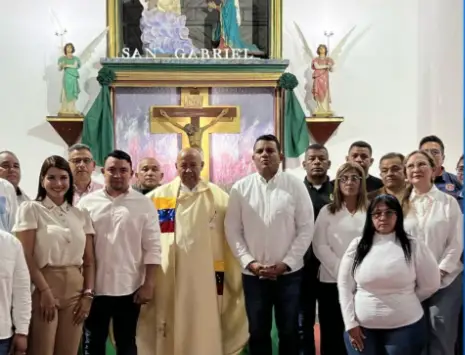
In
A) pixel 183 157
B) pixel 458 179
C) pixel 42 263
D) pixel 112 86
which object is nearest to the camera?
pixel 42 263

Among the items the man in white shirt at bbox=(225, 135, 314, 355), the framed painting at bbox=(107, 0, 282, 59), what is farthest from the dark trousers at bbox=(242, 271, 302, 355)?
the framed painting at bbox=(107, 0, 282, 59)

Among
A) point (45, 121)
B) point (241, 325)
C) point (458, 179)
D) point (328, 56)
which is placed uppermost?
point (328, 56)

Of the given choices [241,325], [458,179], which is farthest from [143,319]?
[458,179]

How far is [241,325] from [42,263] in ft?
3.91

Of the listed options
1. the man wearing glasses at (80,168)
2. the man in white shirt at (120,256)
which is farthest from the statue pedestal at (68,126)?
the man in white shirt at (120,256)

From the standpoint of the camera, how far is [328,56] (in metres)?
6.48

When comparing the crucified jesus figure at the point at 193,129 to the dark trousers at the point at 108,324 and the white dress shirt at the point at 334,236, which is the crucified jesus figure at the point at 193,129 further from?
the dark trousers at the point at 108,324

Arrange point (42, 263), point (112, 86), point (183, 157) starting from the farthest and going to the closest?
point (112, 86), point (183, 157), point (42, 263)

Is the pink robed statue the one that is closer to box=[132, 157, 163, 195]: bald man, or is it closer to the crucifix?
the crucifix

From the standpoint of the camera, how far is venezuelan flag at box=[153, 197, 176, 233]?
138 inches

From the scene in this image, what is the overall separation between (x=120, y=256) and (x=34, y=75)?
3.81 m

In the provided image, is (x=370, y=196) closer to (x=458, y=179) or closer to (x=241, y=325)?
(x=458, y=179)

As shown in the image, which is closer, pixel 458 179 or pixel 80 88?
pixel 458 179

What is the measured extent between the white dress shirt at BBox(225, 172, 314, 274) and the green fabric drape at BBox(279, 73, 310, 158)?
281 centimetres
